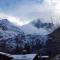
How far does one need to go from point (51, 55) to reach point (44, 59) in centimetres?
648

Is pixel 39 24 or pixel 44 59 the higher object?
pixel 39 24

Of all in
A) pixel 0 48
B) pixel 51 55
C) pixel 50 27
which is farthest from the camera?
pixel 50 27

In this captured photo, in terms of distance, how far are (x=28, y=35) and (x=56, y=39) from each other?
1815 cm

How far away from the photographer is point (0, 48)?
3756 cm

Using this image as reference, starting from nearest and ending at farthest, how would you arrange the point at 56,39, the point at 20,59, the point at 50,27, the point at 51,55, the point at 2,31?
the point at 20,59
the point at 51,55
the point at 56,39
the point at 50,27
the point at 2,31

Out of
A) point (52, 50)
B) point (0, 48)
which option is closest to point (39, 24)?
point (0, 48)

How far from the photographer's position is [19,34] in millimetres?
52688

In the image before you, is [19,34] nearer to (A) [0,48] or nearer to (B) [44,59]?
(A) [0,48]

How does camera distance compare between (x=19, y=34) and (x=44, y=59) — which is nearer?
(x=44, y=59)

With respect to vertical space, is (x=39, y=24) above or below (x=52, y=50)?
above

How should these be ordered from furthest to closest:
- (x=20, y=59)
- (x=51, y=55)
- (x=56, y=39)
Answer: (x=56, y=39)
(x=51, y=55)
(x=20, y=59)

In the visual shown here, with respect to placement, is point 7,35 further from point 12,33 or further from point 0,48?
point 0,48

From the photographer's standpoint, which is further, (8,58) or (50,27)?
(50,27)

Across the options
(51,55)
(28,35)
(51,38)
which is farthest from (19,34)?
(51,55)
